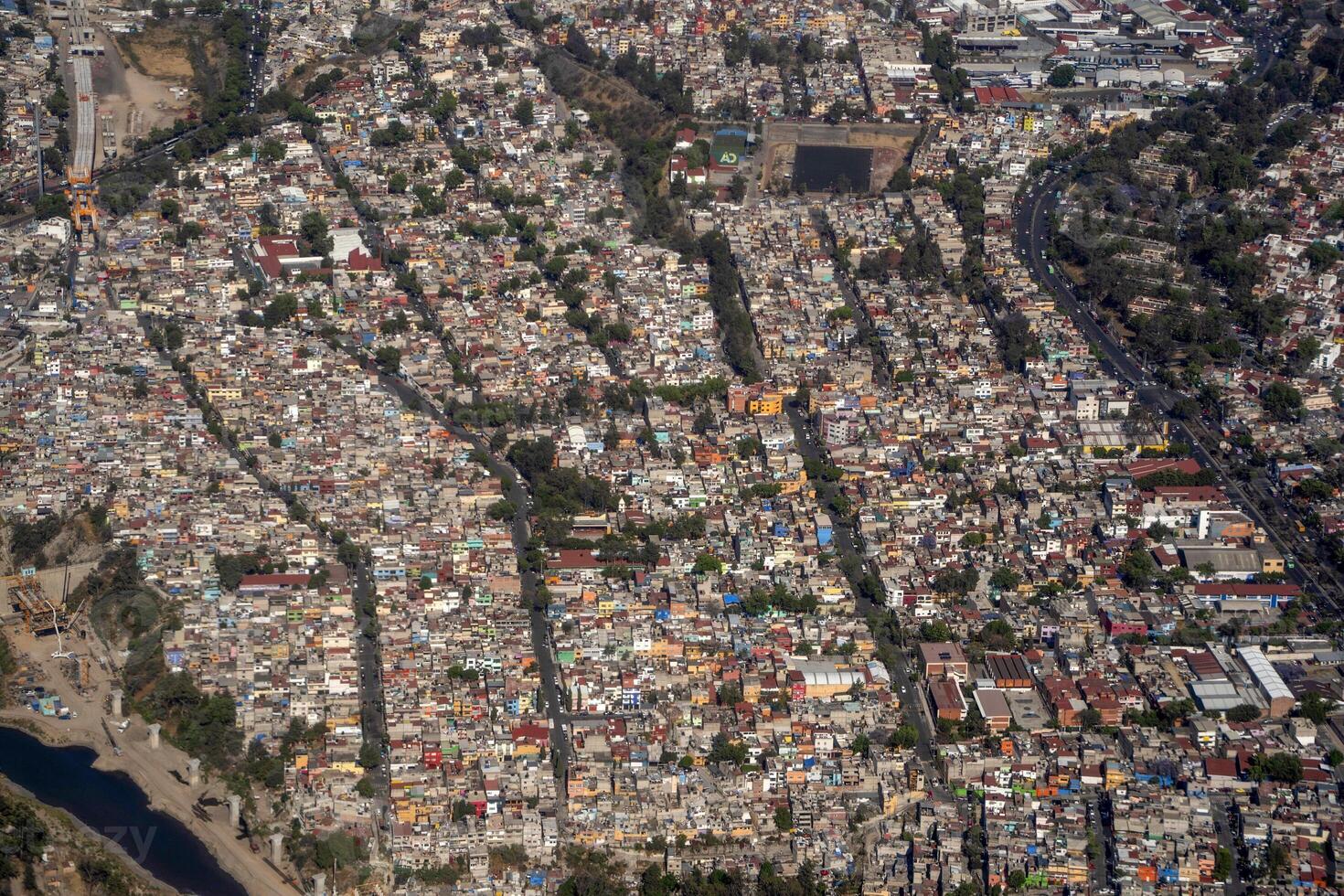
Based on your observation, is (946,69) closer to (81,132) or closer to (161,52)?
(161,52)

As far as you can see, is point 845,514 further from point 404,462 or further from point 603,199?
point 603,199

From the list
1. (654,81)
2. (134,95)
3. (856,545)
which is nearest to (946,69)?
(654,81)

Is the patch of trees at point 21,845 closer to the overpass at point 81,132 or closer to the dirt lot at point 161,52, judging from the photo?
the overpass at point 81,132

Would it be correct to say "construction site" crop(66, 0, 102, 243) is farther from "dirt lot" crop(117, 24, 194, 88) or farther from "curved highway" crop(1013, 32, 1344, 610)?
"curved highway" crop(1013, 32, 1344, 610)

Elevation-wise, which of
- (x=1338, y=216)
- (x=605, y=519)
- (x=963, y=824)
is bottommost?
(x=963, y=824)

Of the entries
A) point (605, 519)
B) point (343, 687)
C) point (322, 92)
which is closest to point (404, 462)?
point (605, 519)

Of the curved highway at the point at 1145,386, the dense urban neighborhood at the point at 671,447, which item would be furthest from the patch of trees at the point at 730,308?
the curved highway at the point at 1145,386

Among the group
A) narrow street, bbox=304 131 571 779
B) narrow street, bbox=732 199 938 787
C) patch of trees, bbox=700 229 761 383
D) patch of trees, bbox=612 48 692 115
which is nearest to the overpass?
narrow street, bbox=304 131 571 779
